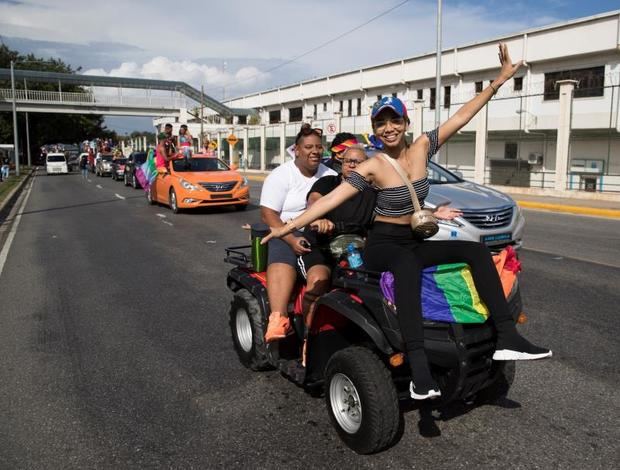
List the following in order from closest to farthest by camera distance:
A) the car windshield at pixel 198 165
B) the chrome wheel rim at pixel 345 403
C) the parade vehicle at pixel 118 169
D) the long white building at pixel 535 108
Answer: the chrome wheel rim at pixel 345 403 → the car windshield at pixel 198 165 → the long white building at pixel 535 108 → the parade vehicle at pixel 118 169

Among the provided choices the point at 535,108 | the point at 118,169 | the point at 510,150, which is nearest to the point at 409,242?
the point at 535,108

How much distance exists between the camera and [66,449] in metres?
3.27

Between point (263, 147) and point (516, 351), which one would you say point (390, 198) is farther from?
point (263, 147)

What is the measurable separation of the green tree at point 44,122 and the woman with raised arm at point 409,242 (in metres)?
72.8

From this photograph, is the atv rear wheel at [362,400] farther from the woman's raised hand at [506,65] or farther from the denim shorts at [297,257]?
the woman's raised hand at [506,65]

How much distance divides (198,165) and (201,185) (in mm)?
1491

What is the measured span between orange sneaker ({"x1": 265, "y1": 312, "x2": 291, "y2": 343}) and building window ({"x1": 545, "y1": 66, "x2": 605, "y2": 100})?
2683 centimetres

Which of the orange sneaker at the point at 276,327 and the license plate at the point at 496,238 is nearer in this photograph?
the orange sneaker at the point at 276,327

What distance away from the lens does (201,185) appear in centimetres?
1549

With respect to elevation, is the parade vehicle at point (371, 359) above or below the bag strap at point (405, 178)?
below

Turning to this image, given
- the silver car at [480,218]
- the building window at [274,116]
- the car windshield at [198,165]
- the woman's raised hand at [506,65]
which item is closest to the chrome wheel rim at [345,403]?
the woman's raised hand at [506,65]

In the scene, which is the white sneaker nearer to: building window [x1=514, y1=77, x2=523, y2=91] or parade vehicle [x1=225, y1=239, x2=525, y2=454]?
parade vehicle [x1=225, y1=239, x2=525, y2=454]

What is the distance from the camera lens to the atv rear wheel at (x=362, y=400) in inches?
115

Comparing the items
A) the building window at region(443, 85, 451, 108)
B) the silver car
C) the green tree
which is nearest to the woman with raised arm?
the silver car
